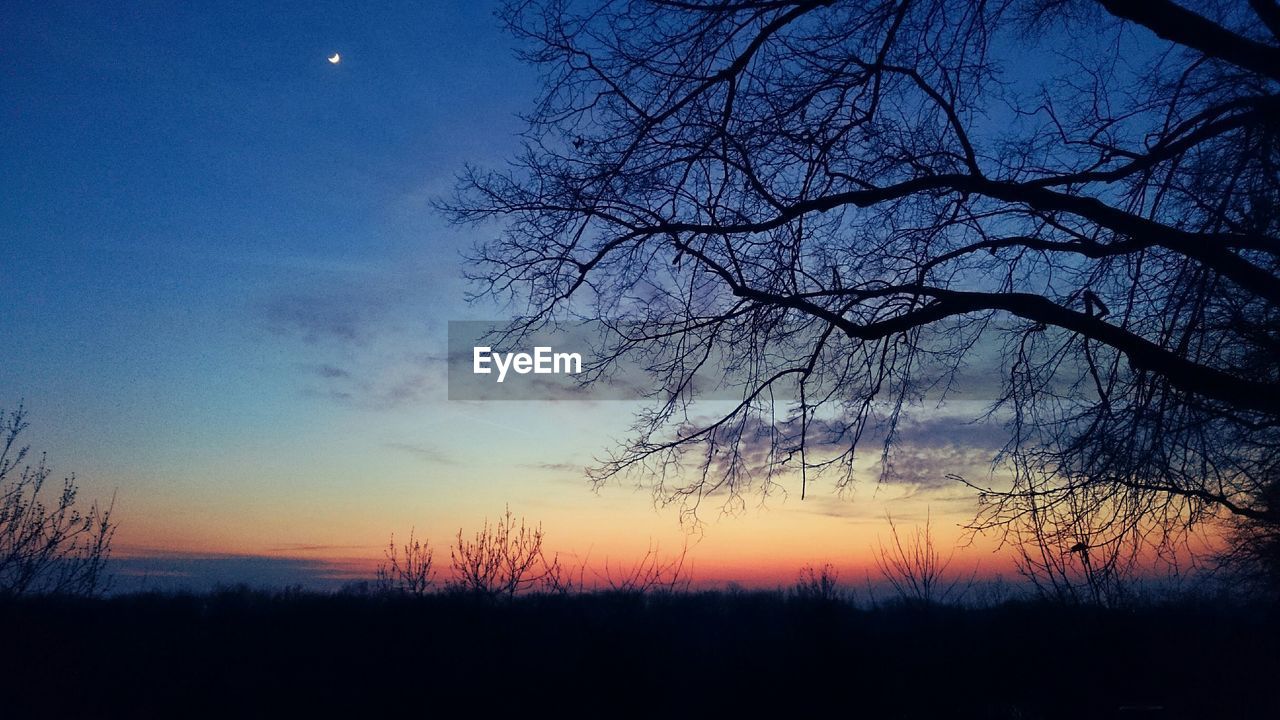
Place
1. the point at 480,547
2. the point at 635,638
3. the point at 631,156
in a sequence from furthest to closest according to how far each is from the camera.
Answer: the point at 480,547 < the point at 635,638 < the point at 631,156

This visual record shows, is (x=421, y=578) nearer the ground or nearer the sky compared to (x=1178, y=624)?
nearer the sky

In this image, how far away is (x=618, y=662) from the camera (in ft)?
24.2

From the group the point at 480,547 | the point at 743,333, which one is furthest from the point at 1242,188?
the point at 480,547

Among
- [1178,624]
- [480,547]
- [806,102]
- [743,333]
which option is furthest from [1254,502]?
[480,547]

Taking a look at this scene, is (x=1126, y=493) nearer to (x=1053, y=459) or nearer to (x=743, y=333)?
(x=1053, y=459)

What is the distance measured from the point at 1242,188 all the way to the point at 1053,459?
9.21ft

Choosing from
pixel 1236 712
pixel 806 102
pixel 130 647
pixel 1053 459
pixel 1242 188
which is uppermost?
pixel 806 102

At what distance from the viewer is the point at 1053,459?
21.8 feet

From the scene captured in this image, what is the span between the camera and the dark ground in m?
6.81

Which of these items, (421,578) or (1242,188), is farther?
(421,578)

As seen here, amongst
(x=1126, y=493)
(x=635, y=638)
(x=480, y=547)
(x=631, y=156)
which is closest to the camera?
(x=1126, y=493)

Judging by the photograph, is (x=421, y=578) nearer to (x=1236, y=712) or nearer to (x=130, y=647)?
(x=130, y=647)

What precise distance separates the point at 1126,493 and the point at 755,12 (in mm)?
5130

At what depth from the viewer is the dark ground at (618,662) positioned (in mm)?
6812
